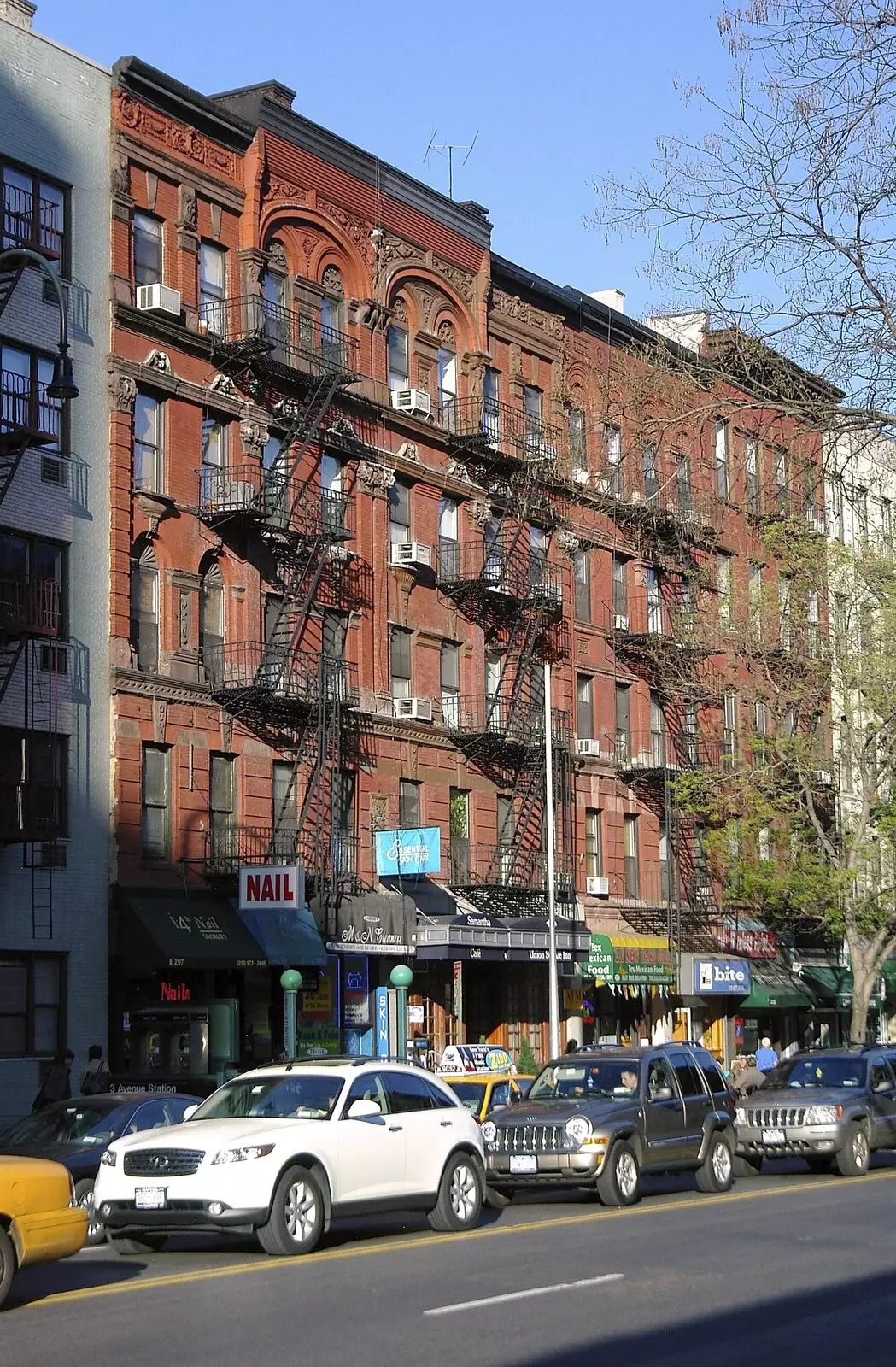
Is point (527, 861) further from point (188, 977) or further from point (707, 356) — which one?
point (707, 356)

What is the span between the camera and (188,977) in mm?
36094

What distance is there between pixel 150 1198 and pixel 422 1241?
2883 millimetres

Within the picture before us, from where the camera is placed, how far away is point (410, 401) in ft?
143

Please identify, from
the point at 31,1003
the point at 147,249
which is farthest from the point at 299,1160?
the point at 147,249

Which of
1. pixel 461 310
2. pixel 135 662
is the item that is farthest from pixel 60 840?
pixel 461 310

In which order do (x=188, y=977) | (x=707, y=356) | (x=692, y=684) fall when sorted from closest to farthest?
(x=707, y=356) < (x=188, y=977) < (x=692, y=684)

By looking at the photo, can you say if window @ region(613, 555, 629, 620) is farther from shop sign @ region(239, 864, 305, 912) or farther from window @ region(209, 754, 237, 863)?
shop sign @ region(239, 864, 305, 912)

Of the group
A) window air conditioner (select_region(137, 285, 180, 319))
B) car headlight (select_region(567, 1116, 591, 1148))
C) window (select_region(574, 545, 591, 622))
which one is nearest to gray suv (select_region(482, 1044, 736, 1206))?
car headlight (select_region(567, 1116, 591, 1148))

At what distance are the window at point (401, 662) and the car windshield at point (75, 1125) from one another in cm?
2276

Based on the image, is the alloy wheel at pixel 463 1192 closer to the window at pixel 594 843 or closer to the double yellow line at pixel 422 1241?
the double yellow line at pixel 422 1241

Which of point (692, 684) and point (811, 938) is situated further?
point (811, 938)

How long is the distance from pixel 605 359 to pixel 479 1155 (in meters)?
36.0

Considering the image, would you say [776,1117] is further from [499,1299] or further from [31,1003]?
[31,1003]

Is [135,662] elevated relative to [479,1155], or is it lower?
elevated
